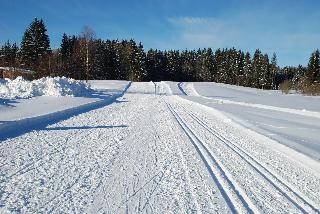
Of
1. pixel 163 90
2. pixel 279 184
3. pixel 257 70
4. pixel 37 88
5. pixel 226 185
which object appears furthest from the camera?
pixel 257 70

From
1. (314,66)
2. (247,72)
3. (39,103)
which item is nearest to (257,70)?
→ (247,72)

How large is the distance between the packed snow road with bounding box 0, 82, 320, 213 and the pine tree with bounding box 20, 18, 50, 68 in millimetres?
65323

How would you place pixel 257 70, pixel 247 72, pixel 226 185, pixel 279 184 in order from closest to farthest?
pixel 226 185 < pixel 279 184 < pixel 257 70 < pixel 247 72

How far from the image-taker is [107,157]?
866 cm

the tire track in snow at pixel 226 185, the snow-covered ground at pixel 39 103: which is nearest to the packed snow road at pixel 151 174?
the tire track in snow at pixel 226 185

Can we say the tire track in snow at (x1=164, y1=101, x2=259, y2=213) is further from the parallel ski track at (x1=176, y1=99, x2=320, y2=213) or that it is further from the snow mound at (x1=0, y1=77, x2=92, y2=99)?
the snow mound at (x1=0, y1=77, x2=92, y2=99)

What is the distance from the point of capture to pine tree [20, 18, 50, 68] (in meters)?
73.1

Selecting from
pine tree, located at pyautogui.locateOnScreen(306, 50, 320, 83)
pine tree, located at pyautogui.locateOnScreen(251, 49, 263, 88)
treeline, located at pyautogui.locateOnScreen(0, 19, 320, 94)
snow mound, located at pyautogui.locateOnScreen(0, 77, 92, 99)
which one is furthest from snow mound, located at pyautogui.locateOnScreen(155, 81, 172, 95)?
pine tree, located at pyautogui.locateOnScreen(251, 49, 263, 88)

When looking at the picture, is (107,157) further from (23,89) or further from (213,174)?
(23,89)

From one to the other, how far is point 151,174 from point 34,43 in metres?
72.2

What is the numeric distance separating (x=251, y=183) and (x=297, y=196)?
89 cm

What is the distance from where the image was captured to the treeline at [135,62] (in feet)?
228

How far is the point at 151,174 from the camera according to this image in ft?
24.3

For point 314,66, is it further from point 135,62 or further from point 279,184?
point 279,184
